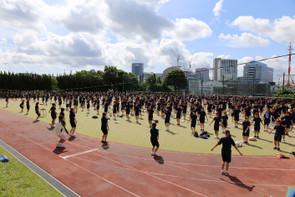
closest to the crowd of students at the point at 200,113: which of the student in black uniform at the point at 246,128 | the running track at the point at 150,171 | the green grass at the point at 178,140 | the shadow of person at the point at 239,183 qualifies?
the student in black uniform at the point at 246,128

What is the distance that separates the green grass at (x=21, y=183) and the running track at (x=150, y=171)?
2.25ft

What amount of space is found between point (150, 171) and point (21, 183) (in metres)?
4.69

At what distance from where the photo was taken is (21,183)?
650 cm

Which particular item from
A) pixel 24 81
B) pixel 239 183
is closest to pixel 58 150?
pixel 239 183

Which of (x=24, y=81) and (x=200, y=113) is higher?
(x=24, y=81)

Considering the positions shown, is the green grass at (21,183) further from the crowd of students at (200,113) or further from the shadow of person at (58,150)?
the crowd of students at (200,113)

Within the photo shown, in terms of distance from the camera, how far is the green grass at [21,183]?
5957 millimetres

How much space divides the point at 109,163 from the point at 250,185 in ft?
18.9

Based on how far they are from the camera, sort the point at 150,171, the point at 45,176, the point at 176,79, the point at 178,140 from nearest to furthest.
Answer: the point at 45,176 → the point at 150,171 → the point at 178,140 → the point at 176,79

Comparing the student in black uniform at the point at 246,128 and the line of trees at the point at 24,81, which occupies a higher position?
the line of trees at the point at 24,81

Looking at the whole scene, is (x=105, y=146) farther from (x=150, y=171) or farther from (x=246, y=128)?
(x=246, y=128)

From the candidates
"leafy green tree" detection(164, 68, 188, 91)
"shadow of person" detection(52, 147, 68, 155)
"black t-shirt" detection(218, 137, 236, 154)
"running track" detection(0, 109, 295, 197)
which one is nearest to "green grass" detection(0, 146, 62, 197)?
"running track" detection(0, 109, 295, 197)

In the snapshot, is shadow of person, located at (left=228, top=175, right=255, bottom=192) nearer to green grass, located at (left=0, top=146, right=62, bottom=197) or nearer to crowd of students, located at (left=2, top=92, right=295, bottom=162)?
crowd of students, located at (left=2, top=92, right=295, bottom=162)

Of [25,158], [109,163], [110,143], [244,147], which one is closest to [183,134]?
[244,147]
